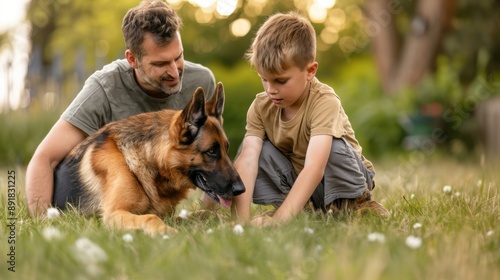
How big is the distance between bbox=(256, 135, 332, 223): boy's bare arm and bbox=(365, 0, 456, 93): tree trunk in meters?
10.6

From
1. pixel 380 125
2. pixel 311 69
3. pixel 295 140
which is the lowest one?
pixel 380 125

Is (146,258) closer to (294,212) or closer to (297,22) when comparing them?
(294,212)

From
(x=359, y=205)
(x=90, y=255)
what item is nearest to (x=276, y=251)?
(x=90, y=255)

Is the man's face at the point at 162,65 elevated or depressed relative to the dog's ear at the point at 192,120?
elevated

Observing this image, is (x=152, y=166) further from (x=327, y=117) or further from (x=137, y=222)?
(x=327, y=117)

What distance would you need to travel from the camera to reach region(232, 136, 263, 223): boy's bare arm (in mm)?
4555

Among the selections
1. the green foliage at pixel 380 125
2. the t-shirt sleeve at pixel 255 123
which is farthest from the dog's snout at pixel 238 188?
the green foliage at pixel 380 125

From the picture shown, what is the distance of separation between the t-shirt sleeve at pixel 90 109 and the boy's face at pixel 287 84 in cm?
157

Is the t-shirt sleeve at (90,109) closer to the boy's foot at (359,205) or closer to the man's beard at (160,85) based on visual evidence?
the man's beard at (160,85)

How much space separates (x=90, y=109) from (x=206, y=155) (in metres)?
1.37

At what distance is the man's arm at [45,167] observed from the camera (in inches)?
198

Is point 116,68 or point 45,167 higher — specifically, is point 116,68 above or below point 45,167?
above

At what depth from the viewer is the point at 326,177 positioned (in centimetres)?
472

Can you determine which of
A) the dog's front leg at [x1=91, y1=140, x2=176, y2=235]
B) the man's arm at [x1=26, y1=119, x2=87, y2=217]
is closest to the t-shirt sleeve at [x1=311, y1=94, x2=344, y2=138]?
the dog's front leg at [x1=91, y1=140, x2=176, y2=235]
